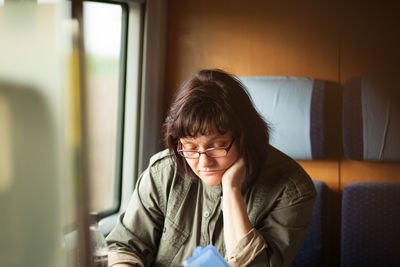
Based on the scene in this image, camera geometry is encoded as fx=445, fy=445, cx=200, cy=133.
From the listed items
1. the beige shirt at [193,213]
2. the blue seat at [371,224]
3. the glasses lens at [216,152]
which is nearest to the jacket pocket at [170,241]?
the beige shirt at [193,213]

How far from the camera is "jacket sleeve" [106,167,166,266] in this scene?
170 cm

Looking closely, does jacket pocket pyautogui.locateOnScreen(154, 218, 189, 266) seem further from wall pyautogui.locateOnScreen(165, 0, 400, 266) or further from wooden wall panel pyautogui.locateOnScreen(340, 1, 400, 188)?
wooden wall panel pyautogui.locateOnScreen(340, 1, 400, 188)

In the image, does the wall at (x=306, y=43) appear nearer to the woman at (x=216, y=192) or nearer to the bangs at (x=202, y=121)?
the woman at (x=216, y=192)

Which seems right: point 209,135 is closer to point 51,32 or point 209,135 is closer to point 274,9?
point 51,32

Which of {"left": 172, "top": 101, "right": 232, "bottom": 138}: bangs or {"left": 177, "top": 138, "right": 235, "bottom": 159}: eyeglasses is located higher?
{"left": 172, "top": 101, "right": 232, "bottom": 138}: bangs

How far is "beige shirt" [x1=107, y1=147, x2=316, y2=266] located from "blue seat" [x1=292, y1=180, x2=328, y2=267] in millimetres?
533

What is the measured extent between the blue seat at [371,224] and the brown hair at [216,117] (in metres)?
0.73

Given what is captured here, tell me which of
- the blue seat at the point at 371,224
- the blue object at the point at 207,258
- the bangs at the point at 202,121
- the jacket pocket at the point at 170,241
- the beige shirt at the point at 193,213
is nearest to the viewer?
the blue object at the point at 207,258

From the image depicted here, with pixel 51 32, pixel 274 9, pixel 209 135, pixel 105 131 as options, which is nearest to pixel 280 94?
pixel 274 9

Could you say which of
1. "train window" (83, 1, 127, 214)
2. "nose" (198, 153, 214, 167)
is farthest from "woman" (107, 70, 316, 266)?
"train window" (83, 1, 127, 214)

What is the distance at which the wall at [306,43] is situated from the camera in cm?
→ 220

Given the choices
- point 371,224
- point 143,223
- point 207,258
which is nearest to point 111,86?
point 143,223

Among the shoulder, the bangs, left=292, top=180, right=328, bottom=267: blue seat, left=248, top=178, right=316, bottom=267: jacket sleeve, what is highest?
the bangs

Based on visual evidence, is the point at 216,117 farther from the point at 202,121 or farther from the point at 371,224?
the point at 371,224
